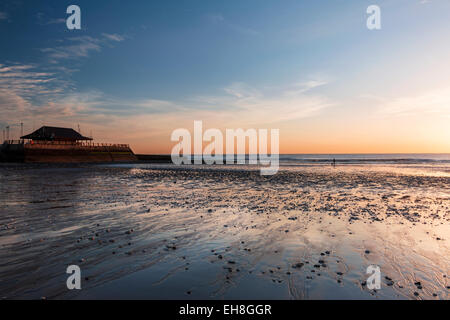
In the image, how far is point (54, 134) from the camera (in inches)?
3455

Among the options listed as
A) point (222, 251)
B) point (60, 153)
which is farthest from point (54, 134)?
point (222, 251)

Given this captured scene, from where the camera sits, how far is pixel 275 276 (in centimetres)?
621

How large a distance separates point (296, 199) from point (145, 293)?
14.0 m

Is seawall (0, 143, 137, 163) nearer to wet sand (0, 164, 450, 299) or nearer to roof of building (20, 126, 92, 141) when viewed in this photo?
roof of building (20, 126, 92, 141)

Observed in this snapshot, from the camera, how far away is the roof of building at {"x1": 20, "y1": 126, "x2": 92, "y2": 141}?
276 feet

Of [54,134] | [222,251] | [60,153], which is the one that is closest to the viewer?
[222,251]

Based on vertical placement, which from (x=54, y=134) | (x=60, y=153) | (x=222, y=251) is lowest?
(x=222, y=251)

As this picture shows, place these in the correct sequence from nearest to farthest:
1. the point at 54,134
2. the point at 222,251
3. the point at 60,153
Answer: the point at 222,251
the point at 60,153
the point at 54,134

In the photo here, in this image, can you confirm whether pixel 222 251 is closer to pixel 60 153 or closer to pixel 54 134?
pixel 60 153

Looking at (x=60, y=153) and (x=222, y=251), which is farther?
(x=60, y=153)

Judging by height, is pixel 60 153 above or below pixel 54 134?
below

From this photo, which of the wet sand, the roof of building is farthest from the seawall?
the wet sand

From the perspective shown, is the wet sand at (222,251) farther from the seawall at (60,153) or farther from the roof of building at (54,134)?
the roof of building at (54,134)
